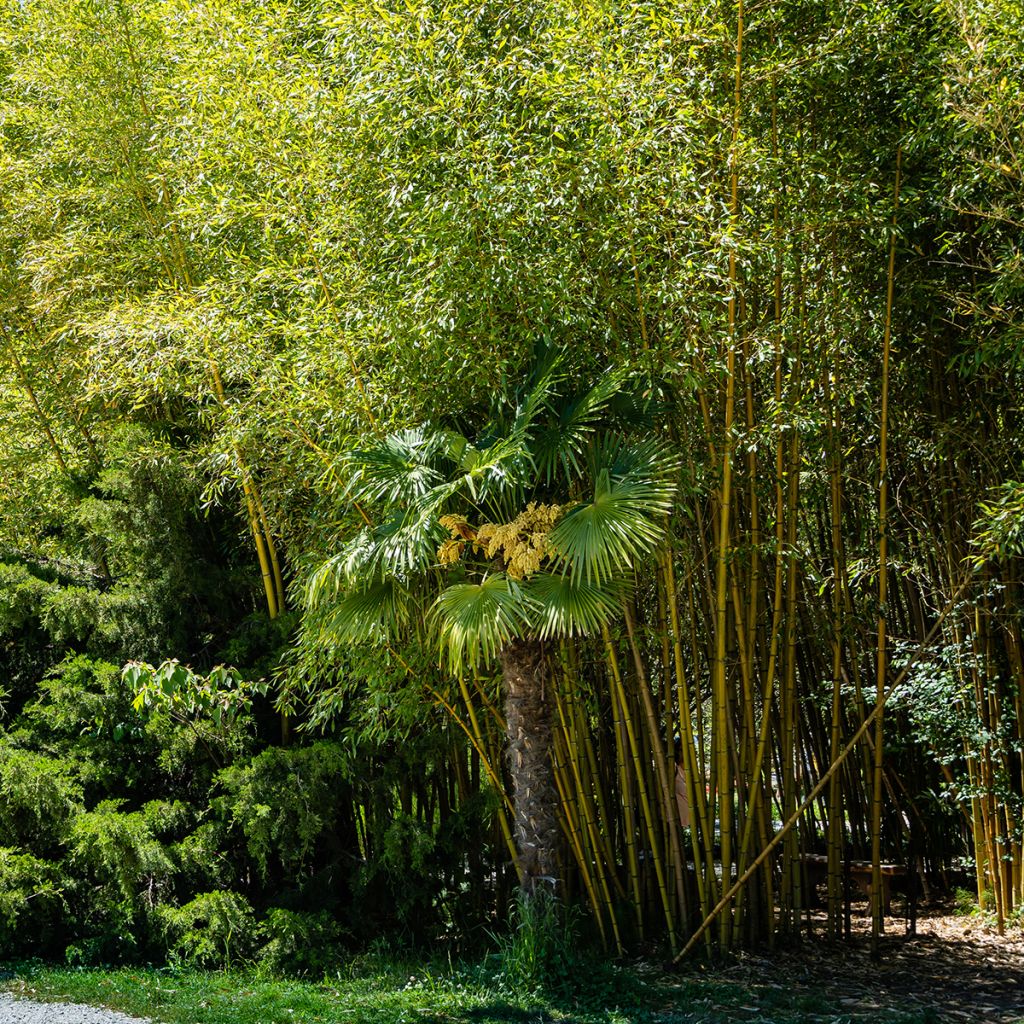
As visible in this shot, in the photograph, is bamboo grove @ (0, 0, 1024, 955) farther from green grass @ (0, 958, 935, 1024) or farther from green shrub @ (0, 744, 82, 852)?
green grass @ (0, 958, 935, 1024)

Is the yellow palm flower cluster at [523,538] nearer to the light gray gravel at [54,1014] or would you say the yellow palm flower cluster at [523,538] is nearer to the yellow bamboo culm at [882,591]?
the yellow bamboo culm at [882,591]

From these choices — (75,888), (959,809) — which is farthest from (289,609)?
(959,809)

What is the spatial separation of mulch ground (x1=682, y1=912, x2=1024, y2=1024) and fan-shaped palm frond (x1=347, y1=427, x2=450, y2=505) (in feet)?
7.21

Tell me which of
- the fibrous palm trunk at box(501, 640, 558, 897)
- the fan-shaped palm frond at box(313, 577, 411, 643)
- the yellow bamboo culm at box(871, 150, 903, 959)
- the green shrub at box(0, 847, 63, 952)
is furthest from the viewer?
the green shrub at box(0, 847, 63, 952)

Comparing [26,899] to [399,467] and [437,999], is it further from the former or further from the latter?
[399,467]

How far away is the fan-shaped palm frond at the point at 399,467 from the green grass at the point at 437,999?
75.6 inches

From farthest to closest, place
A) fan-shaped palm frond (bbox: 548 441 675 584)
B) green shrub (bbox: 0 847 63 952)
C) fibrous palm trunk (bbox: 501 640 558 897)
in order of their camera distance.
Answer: green shrub (bbox: 0 847 63 952), fibrous palm trunk (bbox: 501 640 558 897), fan-shaped palm frond (bbox: 548 441 675 584)

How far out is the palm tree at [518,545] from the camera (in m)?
3.96

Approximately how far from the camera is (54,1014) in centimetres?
441

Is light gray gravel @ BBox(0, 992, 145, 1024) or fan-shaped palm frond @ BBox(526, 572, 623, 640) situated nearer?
fan-shaped palm frond @ BBox(526, 572, 623, 640)

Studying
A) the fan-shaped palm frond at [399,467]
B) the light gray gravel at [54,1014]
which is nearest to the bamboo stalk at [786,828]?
the fan-shaped palm frond at [399,467]

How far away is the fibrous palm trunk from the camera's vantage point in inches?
179

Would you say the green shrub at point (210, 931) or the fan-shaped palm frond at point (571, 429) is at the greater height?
the fan-shaped palm frond at point (571, 429)

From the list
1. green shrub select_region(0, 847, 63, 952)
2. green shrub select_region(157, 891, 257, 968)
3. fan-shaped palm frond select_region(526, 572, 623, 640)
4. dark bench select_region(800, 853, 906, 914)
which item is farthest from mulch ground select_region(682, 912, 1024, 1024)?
green shrub select_region(0, 847, 63, 952)
